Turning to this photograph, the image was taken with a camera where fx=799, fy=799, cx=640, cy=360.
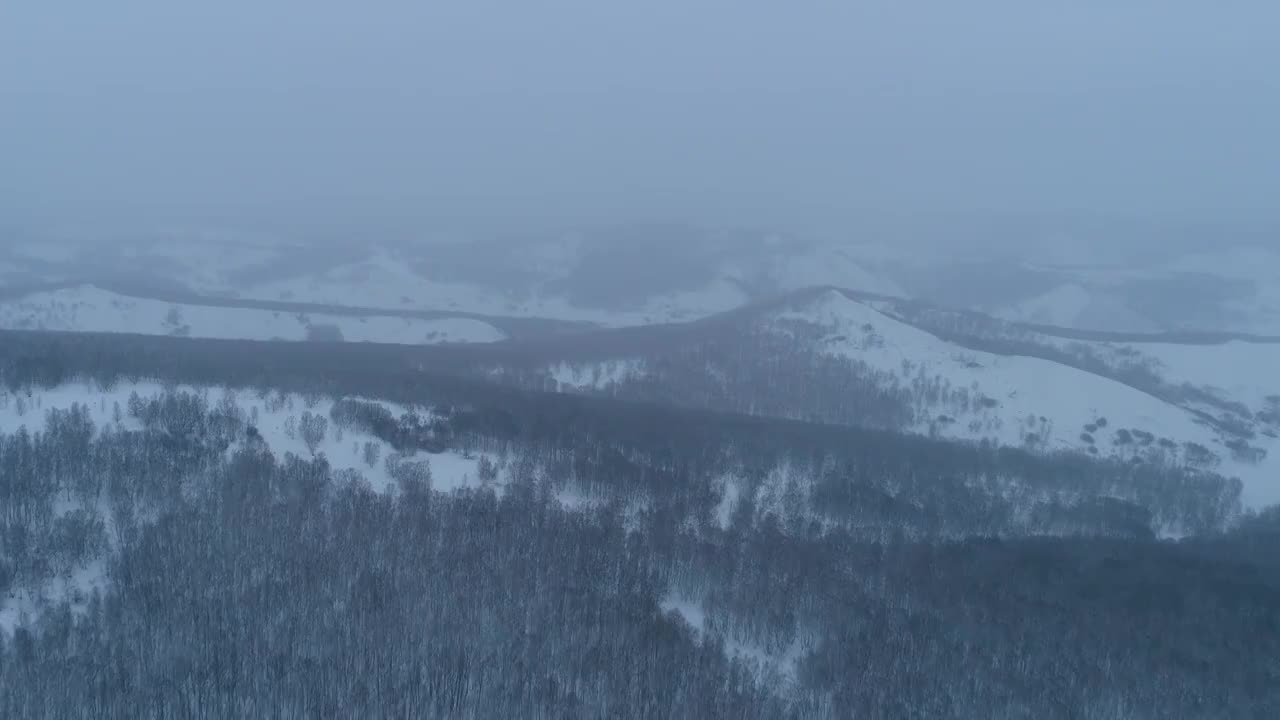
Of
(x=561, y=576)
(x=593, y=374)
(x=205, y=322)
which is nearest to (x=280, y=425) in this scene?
(x=561, y=576)

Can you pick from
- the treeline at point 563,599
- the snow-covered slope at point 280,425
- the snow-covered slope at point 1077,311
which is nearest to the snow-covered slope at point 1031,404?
the treeline at point 563,599

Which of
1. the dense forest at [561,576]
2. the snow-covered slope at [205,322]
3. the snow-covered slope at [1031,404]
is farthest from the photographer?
the snow-covered slope at [205,322]

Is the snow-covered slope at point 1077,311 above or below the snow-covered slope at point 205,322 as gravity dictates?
above

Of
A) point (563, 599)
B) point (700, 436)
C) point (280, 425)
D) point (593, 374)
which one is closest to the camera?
point (563, 599)

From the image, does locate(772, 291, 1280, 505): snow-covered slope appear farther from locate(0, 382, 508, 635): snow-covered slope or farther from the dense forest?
locate(0, 382, 508, 635): snow-covered slope

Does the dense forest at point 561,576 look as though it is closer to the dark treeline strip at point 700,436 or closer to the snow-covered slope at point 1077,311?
the dark treeline strip at point 700,436

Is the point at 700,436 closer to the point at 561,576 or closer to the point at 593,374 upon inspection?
the point at 561,576

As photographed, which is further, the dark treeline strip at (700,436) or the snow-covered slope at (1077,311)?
the snow-covered slope at (1077,311)
